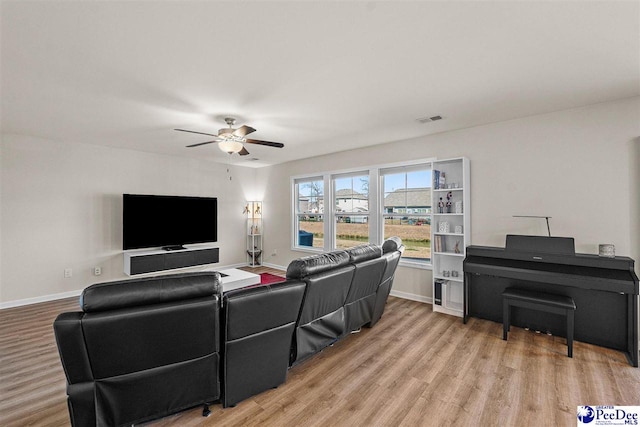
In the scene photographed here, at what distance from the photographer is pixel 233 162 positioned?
6656 millimetres

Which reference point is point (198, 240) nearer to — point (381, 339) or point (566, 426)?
point (381, 339)

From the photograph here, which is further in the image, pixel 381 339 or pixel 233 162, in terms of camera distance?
pixel 233 162

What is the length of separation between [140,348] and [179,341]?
20cm

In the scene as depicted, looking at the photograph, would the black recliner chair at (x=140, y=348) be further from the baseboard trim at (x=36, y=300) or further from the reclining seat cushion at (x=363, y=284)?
the baseboard trim at (x=36, y=300)

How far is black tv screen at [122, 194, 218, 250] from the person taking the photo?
5122mm

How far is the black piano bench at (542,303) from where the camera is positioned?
2.70 m

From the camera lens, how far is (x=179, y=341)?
1.70 meters

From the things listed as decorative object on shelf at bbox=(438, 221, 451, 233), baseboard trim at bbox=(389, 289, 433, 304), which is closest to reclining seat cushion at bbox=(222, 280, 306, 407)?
decorative object on shelf at bbox=(438, 221, 451, 233)

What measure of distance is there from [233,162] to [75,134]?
2.93 metres

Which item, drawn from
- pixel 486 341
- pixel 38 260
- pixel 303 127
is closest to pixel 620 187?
pixel 486 341

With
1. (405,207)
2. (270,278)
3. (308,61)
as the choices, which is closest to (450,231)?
(405,207)

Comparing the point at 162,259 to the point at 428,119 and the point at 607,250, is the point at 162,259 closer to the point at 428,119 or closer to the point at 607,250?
the point at 428,119

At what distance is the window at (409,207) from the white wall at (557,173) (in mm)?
355

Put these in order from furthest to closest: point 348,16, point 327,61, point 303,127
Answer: point 303,127, point 327,61, point 348,16
